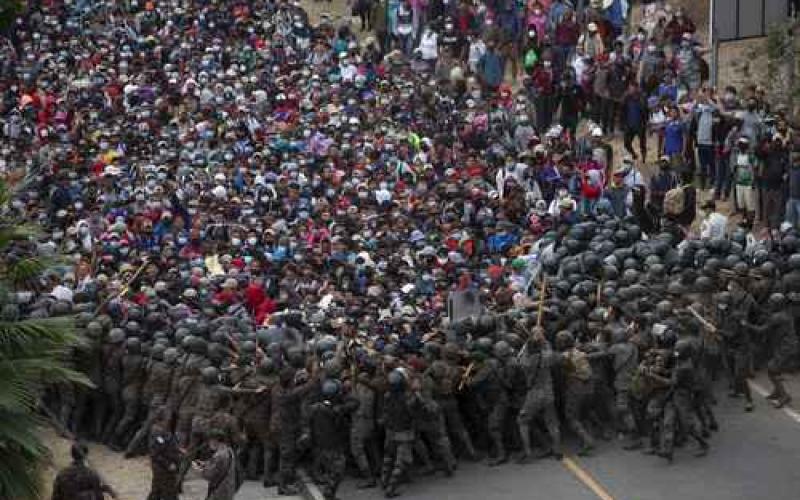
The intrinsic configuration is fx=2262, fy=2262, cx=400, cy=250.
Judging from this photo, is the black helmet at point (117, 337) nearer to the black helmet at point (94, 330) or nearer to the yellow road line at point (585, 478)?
the black helmet at point (94, 330)

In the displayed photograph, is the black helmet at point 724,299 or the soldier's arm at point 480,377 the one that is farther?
the black helmet at point 724,299

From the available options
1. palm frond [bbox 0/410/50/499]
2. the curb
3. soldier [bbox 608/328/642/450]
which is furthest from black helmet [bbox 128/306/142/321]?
palm frond [bbox 0/410/50/499]

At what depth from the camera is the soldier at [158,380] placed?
1033 inches

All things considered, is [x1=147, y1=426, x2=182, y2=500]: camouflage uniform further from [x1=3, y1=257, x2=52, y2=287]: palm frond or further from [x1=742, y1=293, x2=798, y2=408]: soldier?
[x1=742, y1=293, x2=798, y2=408]: soldier

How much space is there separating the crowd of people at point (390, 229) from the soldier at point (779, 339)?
0.05 m

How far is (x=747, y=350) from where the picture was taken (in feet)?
89.7

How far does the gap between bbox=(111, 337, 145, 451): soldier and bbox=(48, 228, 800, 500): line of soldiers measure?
0.06ft

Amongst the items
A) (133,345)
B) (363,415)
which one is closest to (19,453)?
(363,415)

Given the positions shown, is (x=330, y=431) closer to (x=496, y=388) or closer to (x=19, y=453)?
(x=496, y=388)

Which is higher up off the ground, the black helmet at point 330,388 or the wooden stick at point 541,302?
the wooden stick at point 541,302

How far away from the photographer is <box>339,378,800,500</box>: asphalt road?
2459 cm

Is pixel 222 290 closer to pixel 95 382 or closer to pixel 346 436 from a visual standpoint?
pixel 95 382

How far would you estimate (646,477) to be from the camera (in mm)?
25047

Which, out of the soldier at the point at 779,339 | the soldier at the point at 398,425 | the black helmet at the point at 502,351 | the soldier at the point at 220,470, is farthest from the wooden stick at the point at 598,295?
the soldier at the point at 220,470
